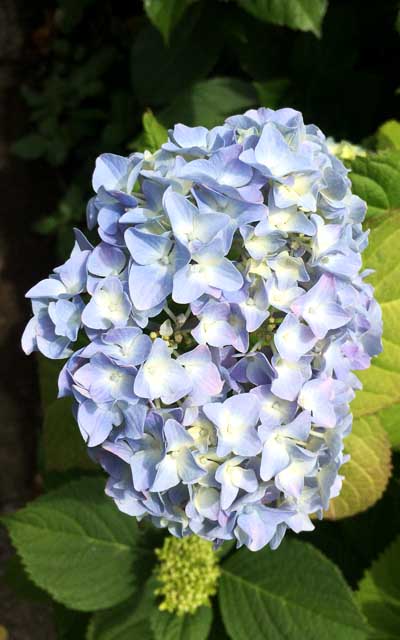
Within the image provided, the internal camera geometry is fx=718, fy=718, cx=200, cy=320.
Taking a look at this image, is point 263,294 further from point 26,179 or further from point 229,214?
point 26,179

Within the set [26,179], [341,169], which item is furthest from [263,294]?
[26,179]

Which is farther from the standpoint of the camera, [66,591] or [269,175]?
[66,591]

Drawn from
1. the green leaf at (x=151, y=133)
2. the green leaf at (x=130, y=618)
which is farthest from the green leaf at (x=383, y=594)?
the green leaf at (x=151, y=133)

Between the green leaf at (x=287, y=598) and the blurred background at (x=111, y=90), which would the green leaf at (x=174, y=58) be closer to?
the blurred background at (x=111, y=90)

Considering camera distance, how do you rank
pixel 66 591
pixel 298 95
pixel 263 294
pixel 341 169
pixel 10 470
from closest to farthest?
1. pixel 263 294
2. pixel 341 169
3. pixel 66 591
4. pixel 298 95
5. pixel 10 470

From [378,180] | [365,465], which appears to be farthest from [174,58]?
[365,465]

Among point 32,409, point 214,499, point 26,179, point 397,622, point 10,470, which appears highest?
point 214,499

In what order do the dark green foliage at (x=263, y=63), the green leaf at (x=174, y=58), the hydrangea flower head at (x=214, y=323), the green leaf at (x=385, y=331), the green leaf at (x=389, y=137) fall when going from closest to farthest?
the hydrangea flower head at (x=214, y=323)
the green leaf at (x=385, y=331)
the green leaf at (x=389, y=137)
the dark green foliage at (x=263, y=63)
the green leaf at (x=174, y=58)
